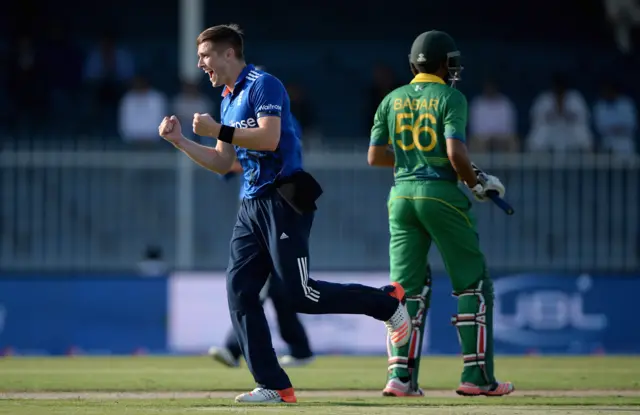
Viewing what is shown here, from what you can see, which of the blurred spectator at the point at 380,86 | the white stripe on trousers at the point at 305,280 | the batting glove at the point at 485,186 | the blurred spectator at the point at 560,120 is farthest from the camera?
the blurred spectator at the point at 380,86

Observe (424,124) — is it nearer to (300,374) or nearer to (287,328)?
(300,374)

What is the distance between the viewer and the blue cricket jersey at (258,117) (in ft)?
29.2

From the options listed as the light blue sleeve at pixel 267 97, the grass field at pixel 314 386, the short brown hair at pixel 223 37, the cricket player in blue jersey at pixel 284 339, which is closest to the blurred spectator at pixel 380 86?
the grass field at pixel 314 386

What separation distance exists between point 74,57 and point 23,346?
6.41 meters

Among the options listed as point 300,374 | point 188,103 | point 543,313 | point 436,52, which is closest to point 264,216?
point 436,52

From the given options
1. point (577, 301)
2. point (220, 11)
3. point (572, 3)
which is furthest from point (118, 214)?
point (572, 3)

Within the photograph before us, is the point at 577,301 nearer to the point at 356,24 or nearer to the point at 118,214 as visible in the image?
the point at 118,214

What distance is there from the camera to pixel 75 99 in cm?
2142

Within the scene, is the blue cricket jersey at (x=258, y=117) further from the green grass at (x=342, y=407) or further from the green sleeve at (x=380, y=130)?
the green grass at (x=342, y=407)

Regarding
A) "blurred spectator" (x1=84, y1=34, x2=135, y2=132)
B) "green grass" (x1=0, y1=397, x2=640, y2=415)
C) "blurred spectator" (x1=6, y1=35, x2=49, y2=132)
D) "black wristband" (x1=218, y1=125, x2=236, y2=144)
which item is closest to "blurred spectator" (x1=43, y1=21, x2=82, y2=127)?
"blurred spectator" (x1=6, y1=35, x2=49, y2=132)

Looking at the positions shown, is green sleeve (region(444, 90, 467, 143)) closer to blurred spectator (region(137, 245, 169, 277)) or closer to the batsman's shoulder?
the batsman's shoulder

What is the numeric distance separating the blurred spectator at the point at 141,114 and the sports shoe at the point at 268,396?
9.81m

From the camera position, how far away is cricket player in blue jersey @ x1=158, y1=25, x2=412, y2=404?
347 inches

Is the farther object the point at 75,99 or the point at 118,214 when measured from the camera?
the point at 75,99
